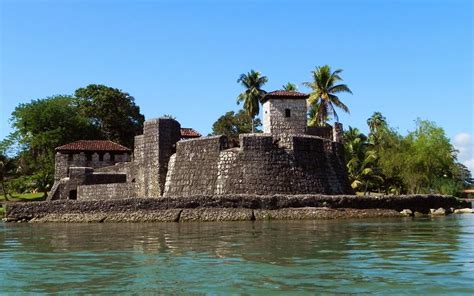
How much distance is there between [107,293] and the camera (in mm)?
4945

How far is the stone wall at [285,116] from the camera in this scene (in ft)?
109

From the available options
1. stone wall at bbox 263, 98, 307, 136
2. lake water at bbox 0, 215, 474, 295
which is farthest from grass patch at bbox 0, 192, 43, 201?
lake water at bbox 0, 215, 474, 295

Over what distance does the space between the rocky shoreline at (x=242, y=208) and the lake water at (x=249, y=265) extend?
6548 mm

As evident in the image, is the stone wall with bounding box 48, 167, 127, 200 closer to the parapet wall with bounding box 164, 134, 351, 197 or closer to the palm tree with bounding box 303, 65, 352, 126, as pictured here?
the parapet wall with bounding box 164, 134, 351, 197

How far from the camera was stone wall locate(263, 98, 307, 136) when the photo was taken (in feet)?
109

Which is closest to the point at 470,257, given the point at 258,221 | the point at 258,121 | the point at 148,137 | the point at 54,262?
the point at 54,262

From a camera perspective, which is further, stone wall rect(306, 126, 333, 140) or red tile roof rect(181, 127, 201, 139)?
red tile roof rect(181, 127, 201, 139)

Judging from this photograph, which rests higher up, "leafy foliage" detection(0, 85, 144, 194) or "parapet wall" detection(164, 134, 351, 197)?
"leafy foliage" detection(0, 85, 144, 194)

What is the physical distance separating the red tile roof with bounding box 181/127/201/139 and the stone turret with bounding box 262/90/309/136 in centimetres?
879

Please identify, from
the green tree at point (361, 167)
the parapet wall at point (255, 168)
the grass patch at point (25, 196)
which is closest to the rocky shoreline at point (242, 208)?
the parapet wall at point (255, 168)

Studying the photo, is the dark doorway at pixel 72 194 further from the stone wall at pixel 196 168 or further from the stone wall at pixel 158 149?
the stone wall at pixel 196 168

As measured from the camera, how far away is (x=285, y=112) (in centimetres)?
3344

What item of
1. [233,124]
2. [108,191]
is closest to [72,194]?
[108,191]

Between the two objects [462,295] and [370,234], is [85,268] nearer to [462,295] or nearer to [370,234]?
[462,295]
